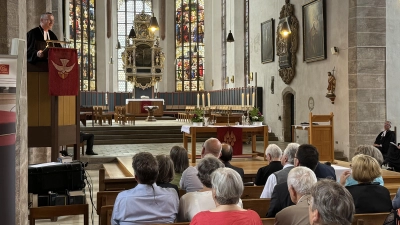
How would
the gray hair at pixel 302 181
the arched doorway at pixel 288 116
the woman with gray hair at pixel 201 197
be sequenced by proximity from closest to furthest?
the gray hair at pixel 302 181
the woman with gray hair at pixel 201 197
the arched doorway at pixel 288 116

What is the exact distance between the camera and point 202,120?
11.1 metres

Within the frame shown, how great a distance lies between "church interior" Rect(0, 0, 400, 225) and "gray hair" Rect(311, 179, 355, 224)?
3.17 feet

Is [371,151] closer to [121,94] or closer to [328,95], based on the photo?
[328,95]

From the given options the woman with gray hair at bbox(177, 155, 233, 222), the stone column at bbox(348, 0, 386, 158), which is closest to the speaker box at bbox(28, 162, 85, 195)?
the woman with gray hair at bbox(177, 155, 233, 222)

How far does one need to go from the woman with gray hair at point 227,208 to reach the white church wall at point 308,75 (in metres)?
10.7

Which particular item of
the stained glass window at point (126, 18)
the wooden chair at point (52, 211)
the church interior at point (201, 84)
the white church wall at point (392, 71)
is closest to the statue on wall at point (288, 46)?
the church interior at point (201, 84)

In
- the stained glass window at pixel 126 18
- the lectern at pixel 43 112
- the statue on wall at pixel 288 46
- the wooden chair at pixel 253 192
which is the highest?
the stained glass window at pixel 126 18

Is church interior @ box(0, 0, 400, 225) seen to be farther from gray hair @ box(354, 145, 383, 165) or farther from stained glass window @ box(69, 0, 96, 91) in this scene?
gray hair @ box(354, 145, 383, 165)

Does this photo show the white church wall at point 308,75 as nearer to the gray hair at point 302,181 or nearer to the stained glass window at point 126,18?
the gray hair at point 302,181

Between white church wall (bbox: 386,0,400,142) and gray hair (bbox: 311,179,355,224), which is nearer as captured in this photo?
gray hair (bbox: 311,179,355,224)

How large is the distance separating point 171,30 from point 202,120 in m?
19.4

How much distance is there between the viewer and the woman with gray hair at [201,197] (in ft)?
11.8

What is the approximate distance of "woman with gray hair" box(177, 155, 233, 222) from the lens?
3598 millimetres

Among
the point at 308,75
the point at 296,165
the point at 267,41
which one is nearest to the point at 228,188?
the point at 296,165
